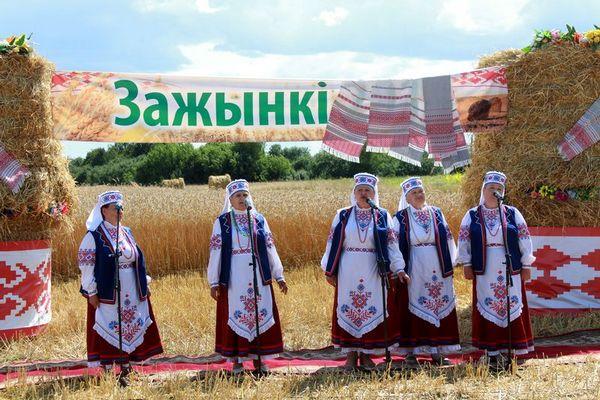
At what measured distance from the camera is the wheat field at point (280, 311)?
5.75m

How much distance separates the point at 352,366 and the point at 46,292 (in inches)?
141

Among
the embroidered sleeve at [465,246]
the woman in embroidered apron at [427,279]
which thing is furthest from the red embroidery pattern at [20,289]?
the embroidered sleeve at [465,246]

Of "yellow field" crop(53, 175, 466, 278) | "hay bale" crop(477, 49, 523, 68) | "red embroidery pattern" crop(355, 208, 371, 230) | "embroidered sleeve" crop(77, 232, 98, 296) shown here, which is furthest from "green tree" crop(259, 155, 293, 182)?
"embroidered sleeve" crop(77, 232, 98, 296)

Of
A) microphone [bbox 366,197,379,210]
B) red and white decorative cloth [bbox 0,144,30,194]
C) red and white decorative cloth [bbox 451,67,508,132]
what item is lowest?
microphone [bbox 366,197,379,210]

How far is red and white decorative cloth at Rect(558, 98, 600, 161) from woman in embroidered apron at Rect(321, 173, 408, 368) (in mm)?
2831

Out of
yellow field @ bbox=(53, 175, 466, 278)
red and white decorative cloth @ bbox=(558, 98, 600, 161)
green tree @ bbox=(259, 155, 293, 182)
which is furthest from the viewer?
green tree @ bbox=(259, 155, 293, 182)

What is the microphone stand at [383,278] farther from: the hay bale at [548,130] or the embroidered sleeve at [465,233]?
the hay bale at [548,130]

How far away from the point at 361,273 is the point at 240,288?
1042 mm

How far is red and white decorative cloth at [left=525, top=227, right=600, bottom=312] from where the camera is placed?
27.3ft

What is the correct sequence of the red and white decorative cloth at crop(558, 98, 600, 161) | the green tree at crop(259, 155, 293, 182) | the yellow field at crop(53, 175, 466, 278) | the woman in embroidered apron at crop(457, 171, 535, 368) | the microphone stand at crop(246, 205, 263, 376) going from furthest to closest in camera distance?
the green tree at crop(259, 155, 293, 182), the yellow field at crop(53, 175, 466, 278), the red and white decorative cloth at crop(558, 98, 600, 161), the woman in embroidered apron at crop(457, 171, 535, 368), the microphone stand at crop(246, 205, 263, 376)

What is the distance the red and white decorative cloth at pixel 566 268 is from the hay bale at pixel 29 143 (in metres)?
5.27

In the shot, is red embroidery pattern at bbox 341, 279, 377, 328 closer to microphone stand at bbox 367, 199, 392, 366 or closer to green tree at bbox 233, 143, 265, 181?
microphone stand at bbox 367, 199, 392, 366

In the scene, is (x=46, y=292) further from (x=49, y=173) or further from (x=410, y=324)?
(x=410, y=324)

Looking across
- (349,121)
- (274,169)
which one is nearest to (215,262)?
(349,121)
